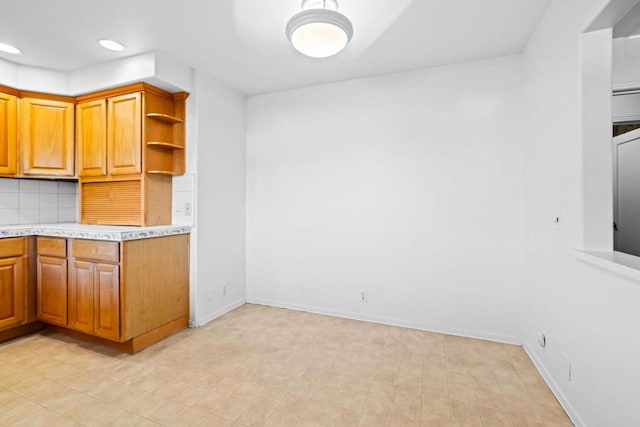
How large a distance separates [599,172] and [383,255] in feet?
5.93

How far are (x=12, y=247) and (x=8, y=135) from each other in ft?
3.56

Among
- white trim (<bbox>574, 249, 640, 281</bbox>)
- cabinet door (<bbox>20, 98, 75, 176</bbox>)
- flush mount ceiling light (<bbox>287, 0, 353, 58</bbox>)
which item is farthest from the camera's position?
cabinet door (<bbox>20, 98, 75, 176</bbox>)

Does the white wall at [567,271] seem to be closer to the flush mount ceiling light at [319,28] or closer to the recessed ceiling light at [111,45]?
the flush mount ceiling light at [319,28]

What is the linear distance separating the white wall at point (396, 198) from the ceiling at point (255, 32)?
32cm

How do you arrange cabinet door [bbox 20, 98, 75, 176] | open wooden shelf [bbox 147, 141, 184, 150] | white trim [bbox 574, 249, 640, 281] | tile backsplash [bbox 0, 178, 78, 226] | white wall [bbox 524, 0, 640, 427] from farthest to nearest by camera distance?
tile backsplash [bbox 0, 178, 78, 226], cabinet door [bbox 20, 98, 75, 176], open wooden shelf [bbox 147, 141, 184, 150], white wall [bbox 524, 0, 640, 427], white trim [bbox 574, 249, 640, 281]

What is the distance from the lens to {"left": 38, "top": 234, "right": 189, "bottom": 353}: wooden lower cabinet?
2.36 metres

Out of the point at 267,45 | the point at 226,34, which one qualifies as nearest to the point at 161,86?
the point at 226,34

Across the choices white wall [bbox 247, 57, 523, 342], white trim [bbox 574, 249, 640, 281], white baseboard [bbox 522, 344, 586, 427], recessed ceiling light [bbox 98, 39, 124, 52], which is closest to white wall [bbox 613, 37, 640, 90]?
white wall [bbox 247, 57, 523, 342]

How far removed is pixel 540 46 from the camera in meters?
2.17

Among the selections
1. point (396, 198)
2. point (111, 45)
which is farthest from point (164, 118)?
point (396, 198)

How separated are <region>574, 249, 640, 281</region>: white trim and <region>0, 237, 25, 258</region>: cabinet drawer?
13.7 ft

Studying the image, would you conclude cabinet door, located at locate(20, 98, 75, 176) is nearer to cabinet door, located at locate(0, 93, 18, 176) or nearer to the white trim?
cabinet door, located at locate(0, 93, 18, 176)

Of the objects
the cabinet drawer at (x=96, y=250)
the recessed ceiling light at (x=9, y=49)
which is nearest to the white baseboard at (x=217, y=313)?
the cabinet drawer at (x=96, y=250)

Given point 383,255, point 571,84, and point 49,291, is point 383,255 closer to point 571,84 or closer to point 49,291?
point 571,84
